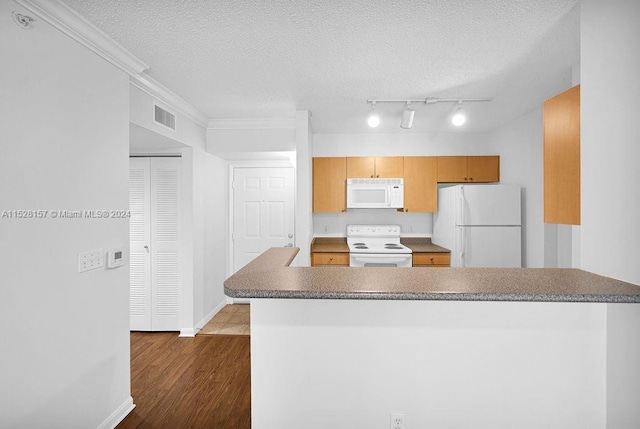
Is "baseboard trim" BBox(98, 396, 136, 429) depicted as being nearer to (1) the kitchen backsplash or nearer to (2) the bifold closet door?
(2) the bifold closet door

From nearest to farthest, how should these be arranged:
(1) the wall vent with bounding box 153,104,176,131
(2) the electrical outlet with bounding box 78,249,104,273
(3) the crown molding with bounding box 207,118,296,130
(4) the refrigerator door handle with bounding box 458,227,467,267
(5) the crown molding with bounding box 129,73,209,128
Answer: (2) the electrical outlet with bounding box 78,249,104,273, (5) the crown molding with bounding box 129,73,209,128, (1) the wall vent with bounding box 153,104,176,131, (4) the refrigerator door handle with bounding box 458,227,467,267, (3) the crown molding with bounding box 207,118,296,130

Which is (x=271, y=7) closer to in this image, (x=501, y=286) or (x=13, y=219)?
(x=13, y=219)

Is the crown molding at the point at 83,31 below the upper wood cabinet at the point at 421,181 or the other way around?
the other way around

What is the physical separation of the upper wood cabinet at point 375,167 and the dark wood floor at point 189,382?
2.50m

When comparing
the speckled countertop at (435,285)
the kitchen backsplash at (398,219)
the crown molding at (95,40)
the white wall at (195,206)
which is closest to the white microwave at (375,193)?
the kitchen backsplash at (398,219)

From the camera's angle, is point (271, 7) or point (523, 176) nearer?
point (271, 7)

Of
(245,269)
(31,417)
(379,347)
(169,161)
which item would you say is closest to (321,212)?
(169,161)

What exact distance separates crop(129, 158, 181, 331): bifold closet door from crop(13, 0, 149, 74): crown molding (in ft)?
4.98

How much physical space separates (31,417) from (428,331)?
1970 mm

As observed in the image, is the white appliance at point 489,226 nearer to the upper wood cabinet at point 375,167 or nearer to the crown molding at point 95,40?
the upper wood cabinet at point 375,167

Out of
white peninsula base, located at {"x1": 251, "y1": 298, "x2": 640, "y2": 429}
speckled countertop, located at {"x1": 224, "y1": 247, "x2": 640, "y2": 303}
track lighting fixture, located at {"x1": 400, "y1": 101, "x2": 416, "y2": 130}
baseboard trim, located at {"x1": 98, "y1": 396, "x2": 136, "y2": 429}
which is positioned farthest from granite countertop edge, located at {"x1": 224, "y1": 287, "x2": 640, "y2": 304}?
track lighting fixture, located at {"x1": 400, "y1": 101, "x2": 416, "y2": 130}

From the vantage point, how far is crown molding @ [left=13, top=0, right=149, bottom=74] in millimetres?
1664

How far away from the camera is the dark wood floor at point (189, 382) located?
7.49ft

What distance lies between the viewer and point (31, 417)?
5.25 ft
